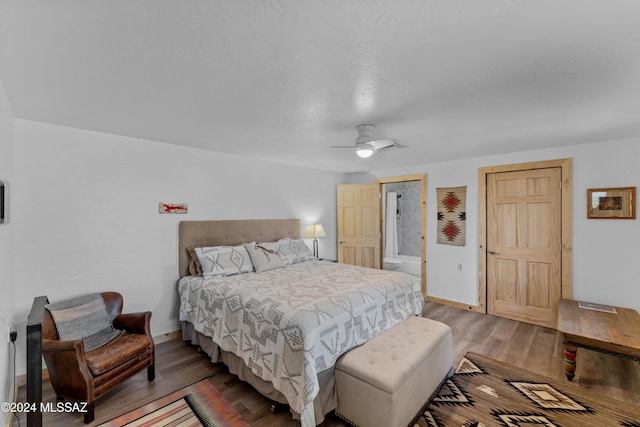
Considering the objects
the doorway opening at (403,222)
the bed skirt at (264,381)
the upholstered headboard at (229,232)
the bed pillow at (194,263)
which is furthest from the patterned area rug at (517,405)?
the doorway opening at (403,222)

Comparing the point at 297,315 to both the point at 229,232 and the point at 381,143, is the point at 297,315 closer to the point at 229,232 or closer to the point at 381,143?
the point at 381,143

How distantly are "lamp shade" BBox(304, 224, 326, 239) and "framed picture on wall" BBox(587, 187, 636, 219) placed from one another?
12.1ft

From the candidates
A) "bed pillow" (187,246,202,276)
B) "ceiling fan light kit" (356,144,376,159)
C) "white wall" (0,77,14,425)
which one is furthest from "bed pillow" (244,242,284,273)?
"white wall" (0,77,14,425)

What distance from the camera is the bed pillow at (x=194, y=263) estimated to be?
3.30m

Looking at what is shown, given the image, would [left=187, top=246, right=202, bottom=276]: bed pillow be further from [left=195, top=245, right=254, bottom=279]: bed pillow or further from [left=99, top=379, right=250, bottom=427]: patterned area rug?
[left=99, top=379, right=250, bottom=427]: patterned area rug

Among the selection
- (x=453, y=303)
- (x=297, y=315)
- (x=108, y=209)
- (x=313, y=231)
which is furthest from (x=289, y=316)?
(x=453, y=303)

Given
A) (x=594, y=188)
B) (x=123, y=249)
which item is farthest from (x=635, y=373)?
(x=123, y=249)

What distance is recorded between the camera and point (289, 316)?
204cm

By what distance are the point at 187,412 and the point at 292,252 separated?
2257mm

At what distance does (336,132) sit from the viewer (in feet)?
9.29

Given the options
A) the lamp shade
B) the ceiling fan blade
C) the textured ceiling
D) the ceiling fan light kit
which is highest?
the textured ceiling

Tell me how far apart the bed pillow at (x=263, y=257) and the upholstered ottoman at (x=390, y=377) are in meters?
1.70

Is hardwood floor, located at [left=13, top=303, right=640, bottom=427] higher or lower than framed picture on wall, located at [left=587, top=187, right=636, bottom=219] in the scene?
lower

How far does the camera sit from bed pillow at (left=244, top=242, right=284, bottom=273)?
138 inches
